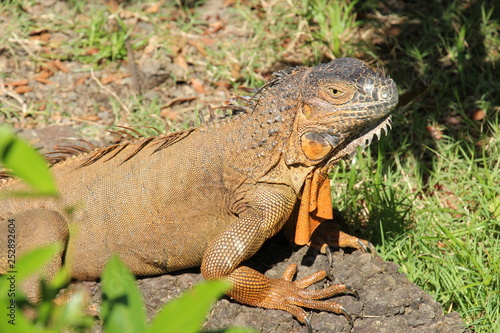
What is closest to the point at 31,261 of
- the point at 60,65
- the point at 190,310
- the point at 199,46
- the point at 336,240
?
the point at 190,310

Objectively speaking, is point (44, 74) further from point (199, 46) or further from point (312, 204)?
point (312, 204)

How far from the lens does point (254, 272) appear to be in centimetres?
356

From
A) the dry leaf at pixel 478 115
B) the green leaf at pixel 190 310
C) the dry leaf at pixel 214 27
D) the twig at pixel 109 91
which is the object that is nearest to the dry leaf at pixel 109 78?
the twig at pixel 109 91

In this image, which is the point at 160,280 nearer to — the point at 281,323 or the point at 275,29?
the point at 281,323

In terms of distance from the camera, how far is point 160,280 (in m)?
3.82

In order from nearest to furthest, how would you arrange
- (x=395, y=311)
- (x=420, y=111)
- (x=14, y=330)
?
1. (x=14, y=330)
2. (x=395, y=311)
3. (x=420, y=111)

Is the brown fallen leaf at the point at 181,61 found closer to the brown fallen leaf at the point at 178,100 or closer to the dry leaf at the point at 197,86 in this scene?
the dry leaf at the point at 197,86

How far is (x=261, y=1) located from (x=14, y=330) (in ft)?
19.9

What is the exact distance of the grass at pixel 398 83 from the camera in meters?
4.13

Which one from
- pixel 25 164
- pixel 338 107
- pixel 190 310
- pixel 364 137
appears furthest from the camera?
pixel 364 137

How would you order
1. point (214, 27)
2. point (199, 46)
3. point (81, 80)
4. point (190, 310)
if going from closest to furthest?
point (190, 310)
point (81, 80)
point (199, 46)
point (214, 27)

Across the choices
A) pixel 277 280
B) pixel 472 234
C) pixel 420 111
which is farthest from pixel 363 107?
pixel 420 111

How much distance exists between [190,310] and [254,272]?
7.92 ft

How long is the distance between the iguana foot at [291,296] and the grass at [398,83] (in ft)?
2.65
